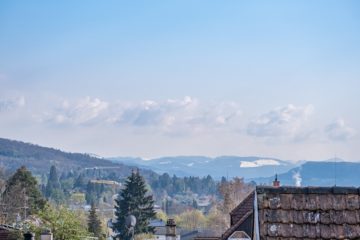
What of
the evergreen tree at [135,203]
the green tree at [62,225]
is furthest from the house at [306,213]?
the evergreen tree at [135,203]

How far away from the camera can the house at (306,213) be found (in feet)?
25.0

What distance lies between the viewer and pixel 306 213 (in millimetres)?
7727

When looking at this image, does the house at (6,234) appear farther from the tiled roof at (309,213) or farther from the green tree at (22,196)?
the green tree at (22,196)

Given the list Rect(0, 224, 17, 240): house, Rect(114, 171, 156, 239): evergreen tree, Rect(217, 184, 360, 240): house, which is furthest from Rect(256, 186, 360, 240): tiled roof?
Rect(114, 171, 156, 239): evergreen tree

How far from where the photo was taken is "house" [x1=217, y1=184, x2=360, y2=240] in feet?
25.0

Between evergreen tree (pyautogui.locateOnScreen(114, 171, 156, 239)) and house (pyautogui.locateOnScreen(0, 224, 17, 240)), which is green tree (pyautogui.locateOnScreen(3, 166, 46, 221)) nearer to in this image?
evergreen tree (pyautogui.locateOnScreen(114, 171, 156, 239))

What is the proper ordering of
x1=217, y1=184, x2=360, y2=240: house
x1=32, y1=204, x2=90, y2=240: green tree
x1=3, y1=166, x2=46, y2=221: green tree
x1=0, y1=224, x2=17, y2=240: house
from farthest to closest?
x1=3, y1=166, x2=46, y2=221: green tree < x1=32, y1=204, x2=90, y2=240: green tree < x1=0, y1=224, x2=17, y2=240: house < x1=217, y1=184, x2=360, y2=240: house

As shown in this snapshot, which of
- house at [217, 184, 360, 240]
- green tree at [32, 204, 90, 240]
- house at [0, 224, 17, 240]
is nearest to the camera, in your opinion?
house at [217, 184, 360, 240]

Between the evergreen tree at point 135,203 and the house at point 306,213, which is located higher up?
the evergreen tree at point 135,203

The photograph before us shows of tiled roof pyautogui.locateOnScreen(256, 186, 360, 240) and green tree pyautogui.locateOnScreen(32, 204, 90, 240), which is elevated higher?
green tree pyautogui.locateOnScreen(32, 204, 90, 240)

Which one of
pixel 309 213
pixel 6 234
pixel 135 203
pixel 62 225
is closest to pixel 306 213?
pixel 309 213

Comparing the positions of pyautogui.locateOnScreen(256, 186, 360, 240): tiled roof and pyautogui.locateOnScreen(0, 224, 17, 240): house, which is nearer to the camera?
pyautogui.locateOnScreen(256, 186, 360, 240): tiled roof

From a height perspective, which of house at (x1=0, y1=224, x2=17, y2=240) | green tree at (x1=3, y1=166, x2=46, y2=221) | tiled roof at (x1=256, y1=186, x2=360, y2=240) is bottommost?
tiled roof at (x1=256, y1=186, x2=360, y2=240)

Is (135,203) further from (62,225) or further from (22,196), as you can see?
(62,225)
